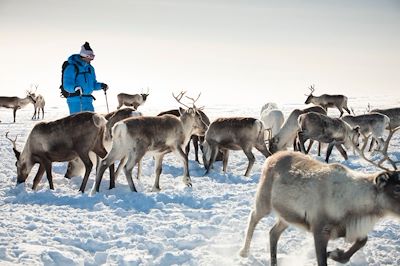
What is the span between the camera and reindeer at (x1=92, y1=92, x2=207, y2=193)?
24.0 feet

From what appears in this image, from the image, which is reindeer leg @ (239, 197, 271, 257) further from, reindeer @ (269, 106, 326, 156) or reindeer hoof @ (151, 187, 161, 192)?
reindeer @ (269, 106, 326, 156)

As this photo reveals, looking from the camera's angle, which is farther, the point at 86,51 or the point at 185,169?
the point at 86,51

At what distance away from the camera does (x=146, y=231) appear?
514cm

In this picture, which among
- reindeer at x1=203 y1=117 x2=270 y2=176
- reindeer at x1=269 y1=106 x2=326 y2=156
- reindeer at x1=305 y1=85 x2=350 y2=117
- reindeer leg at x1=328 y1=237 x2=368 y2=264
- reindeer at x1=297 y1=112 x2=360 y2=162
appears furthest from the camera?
reindeer at x1=305 y1=85 x2=350 y2=117

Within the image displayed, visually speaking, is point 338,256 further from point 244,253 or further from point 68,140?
point 68,140

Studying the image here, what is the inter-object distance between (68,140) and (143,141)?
49.4 inches

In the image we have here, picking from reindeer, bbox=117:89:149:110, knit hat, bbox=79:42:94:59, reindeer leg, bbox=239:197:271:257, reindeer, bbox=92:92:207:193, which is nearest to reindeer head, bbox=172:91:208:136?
reindeer, bbox=92:92:207:193

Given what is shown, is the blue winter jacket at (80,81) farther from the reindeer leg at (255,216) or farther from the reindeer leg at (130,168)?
the reindeer leg at (255,216)

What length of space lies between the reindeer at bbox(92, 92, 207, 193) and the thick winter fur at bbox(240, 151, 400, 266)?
349 cm

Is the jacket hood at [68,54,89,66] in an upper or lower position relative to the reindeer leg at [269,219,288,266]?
upper

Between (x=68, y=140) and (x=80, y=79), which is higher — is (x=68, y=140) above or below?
below

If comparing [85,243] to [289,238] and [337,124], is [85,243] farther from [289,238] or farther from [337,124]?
[337,124]

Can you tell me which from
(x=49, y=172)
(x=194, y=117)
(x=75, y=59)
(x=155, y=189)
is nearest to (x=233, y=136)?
(x=194, y=117)

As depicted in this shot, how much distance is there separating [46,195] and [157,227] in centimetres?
238
